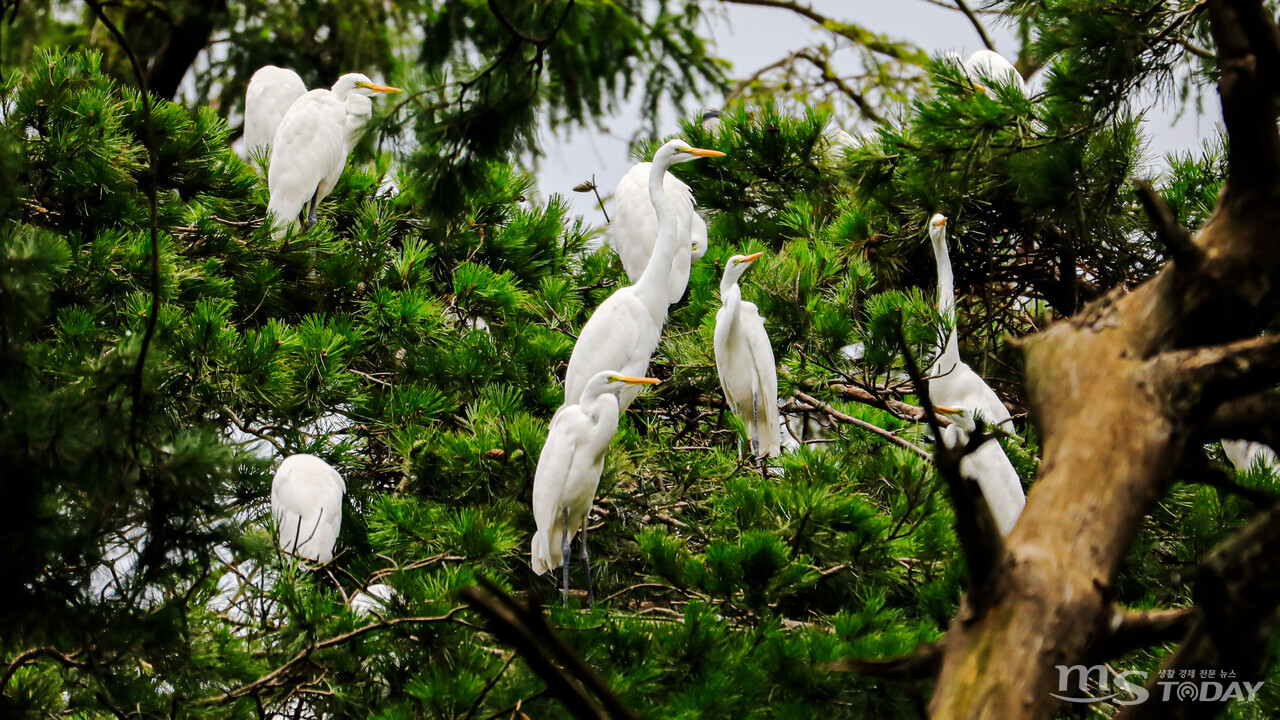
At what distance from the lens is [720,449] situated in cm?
375

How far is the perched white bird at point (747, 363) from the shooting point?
3574mm

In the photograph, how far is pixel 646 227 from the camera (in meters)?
4.59

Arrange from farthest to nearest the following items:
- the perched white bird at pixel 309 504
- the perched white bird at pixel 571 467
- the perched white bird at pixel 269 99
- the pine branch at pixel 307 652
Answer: the perched white bird at pixel 269 99 → the perched white bird at pixel 309 504 → the perched white bird at pixel 571 467 → the pine branch at pixel 307 652

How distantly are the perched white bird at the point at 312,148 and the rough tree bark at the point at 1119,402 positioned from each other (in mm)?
3649

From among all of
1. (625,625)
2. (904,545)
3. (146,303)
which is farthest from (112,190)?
(904,545)

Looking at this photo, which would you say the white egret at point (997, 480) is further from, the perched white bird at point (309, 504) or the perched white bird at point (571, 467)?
the perched white bird at point (309, 504)

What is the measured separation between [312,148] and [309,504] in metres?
2.03

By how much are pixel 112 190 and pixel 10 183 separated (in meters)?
2.78

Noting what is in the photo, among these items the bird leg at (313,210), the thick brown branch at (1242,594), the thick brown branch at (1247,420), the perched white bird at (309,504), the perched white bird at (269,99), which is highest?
the perched white bird at (269,99)

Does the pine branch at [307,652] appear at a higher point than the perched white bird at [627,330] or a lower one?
lower

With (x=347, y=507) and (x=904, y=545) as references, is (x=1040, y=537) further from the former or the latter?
(x=347, y=507)

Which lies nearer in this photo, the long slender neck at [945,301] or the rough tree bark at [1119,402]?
the rough tree bark at [1119,402]

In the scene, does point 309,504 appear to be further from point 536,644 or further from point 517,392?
point 536,644

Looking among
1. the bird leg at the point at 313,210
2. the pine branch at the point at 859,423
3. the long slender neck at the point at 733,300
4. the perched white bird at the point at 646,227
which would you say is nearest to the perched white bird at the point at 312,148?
the bird leg at the point at 313,210
